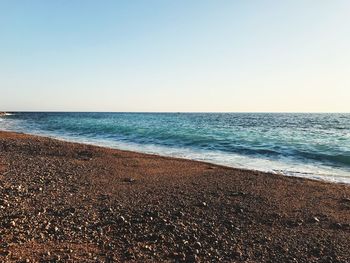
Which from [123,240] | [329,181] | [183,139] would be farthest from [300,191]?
[183,139]

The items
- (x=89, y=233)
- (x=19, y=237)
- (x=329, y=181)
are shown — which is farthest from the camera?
(x=329, y=181)

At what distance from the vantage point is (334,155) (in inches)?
825

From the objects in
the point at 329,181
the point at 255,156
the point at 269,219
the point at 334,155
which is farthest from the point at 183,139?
the point at 269,219

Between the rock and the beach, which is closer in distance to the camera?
the beach

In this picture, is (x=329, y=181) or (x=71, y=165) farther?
(x=71, y=165)

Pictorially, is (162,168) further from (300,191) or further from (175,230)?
(175,230)

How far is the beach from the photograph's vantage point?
6438mm

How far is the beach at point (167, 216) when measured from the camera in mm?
6438

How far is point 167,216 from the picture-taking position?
8.29 m

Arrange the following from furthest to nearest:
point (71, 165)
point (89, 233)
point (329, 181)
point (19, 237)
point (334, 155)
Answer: point (334, 155)
point (71, 165)
point (329, 181)
point (89, 233)
point (19, 237)

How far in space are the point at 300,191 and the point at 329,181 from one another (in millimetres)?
3242

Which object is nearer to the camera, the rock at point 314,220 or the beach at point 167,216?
the beach at point 167,216

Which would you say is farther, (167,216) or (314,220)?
(314,220)

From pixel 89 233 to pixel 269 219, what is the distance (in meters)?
4.51
